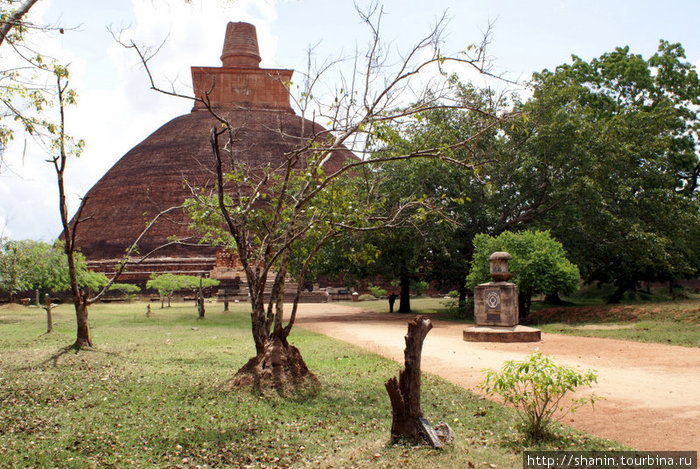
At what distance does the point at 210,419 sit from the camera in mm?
5832

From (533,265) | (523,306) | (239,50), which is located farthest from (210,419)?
(239,50)

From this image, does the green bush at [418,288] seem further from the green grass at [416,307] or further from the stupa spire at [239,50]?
the stupa spire at [239,50]

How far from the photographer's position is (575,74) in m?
25.8

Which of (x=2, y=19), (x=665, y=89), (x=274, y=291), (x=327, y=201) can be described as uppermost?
(x=665, y=89)

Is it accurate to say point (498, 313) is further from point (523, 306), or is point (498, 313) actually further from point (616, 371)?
point (616, 371)

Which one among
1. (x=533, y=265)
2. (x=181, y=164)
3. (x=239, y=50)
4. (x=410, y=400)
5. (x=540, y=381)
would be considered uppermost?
(x=239, y=50)

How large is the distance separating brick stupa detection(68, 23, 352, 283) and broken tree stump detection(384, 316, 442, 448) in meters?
31.2

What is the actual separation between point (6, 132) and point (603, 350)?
34.6 feet

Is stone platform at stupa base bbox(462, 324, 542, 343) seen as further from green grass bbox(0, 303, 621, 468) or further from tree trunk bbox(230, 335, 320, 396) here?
tree trunk bbox(230, 335, 320, 396)

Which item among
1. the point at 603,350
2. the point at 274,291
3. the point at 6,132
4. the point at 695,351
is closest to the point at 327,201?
the point at 274,291

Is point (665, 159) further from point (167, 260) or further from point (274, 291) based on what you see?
point (167, 260)

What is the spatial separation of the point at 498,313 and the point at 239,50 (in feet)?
127

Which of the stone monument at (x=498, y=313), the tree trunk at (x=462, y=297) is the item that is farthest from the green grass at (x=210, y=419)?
the tree trunk at (x=462, y=297)

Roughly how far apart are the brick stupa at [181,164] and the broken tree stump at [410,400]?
31176 mm
